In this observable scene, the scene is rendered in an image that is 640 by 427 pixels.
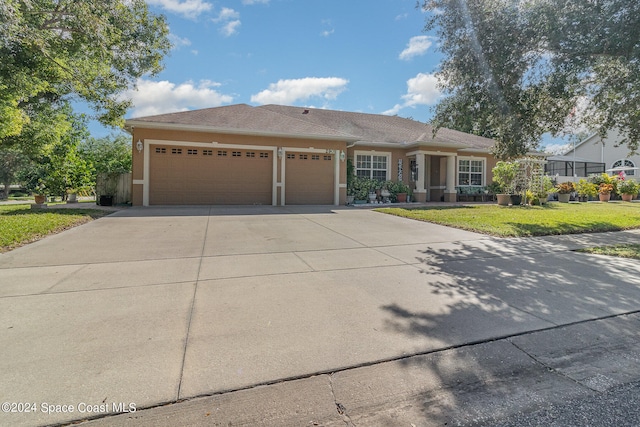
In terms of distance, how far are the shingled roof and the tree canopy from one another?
6796mm

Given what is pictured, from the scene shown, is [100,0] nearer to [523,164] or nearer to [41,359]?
[41,359]

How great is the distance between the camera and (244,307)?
135 inches

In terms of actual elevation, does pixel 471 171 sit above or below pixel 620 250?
above

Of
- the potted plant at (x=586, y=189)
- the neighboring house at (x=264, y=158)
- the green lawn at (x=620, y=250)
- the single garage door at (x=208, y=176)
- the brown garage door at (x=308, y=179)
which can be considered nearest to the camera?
the green lawn at (x=620, y=250)

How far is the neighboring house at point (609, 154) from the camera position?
3067cm

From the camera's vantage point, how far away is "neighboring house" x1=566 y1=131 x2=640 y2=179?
30.7 m

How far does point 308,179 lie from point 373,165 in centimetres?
420

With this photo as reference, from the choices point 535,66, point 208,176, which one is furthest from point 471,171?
point 208,176

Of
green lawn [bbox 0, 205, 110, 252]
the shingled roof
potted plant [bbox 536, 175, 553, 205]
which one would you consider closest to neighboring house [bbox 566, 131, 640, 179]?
potted plant [bbox 536, 175, 553, 205]

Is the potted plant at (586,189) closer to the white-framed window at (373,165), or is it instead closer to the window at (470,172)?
the window at (470,172)

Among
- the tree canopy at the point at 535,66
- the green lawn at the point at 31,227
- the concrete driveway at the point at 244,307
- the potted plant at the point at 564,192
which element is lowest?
the concrete driveway at the point at 244,307

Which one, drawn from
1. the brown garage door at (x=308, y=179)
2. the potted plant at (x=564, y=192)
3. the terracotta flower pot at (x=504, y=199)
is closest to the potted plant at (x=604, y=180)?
the potted plant at (x=564, y=192)

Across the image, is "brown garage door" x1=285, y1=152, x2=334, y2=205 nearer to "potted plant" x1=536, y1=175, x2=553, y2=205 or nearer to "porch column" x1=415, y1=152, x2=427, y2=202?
"porch column" x1=415, y1=152, x2=427, y2=202

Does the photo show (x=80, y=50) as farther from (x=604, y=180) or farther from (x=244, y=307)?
(x=604, y=180)
